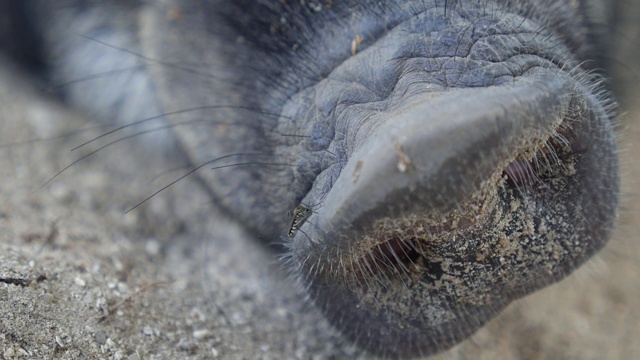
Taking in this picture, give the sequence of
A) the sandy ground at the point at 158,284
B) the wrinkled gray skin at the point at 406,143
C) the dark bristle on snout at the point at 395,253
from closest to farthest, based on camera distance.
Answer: the wrinkled gray skin at the point at 406,143, the dark bristle on snout at the point at 395,253, the sandy ground at the point at 158,284

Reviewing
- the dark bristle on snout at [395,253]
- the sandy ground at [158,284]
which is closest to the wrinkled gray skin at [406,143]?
the dark bristle on snout at [395,253]

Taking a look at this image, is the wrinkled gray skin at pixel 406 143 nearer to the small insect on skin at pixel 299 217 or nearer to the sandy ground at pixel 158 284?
the small insect on skin at pixel 299 217

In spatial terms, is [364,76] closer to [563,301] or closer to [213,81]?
[213,81]

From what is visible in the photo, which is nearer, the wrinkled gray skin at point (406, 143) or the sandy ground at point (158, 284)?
the wrinkled gray skin at point (406, 143)

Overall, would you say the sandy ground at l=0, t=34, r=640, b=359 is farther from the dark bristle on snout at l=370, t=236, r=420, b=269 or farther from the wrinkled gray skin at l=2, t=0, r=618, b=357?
the dark bristle on snout at l=370, t=236, r=420, b=269

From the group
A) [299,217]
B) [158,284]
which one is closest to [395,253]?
[299,217]

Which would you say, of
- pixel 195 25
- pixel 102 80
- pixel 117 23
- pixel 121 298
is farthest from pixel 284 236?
pixel 102 80
